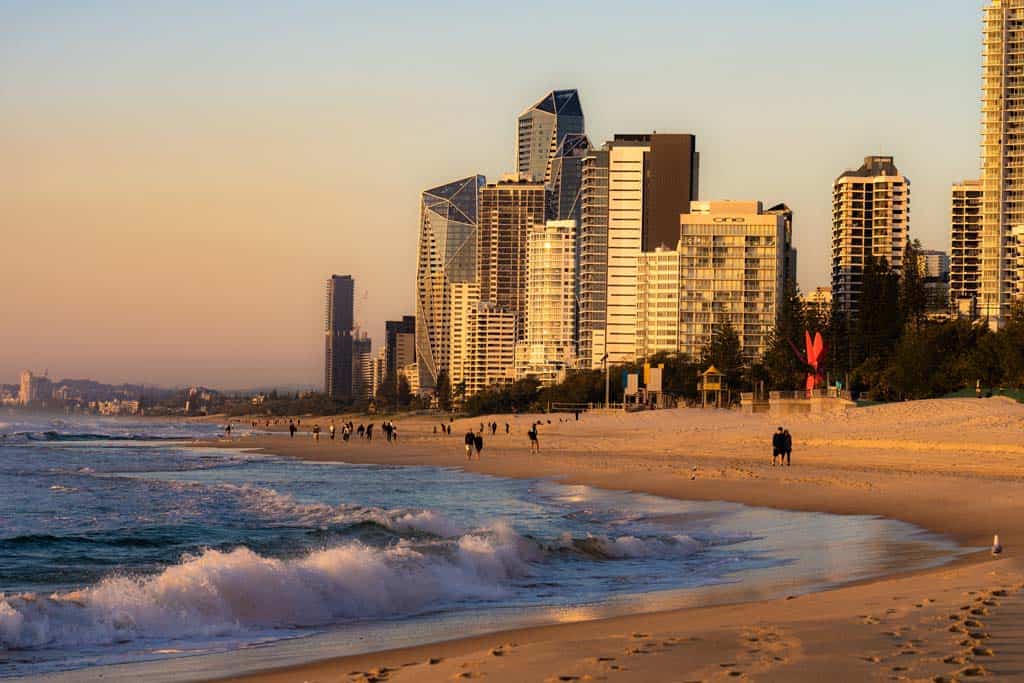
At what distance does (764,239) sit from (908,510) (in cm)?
15937

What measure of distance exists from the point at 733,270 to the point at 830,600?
175 meters

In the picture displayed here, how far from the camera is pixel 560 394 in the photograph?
161 meters

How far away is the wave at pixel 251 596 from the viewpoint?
14227 millimetres

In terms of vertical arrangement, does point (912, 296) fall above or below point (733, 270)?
below

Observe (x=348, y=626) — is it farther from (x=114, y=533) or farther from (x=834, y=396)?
(x=834, y=396)

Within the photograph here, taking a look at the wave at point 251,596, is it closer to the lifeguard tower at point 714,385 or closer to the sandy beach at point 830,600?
the sandy beach at point 830,600

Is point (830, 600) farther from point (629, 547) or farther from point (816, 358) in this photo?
point (816, 358)

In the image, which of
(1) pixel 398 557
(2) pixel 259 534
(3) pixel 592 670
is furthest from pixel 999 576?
(2) pixel 259 534

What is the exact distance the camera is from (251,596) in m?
15.7

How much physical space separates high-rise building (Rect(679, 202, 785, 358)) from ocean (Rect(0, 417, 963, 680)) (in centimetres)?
15090

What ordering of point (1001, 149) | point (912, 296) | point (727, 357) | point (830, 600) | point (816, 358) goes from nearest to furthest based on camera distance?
point (830, 600) < point (816, 358) < point (912, 296) < point (727, 357) < point (1001, 149)

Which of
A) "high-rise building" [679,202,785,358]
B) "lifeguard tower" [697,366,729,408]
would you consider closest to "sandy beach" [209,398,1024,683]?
"lifeguard tower" [697,366,729,408]

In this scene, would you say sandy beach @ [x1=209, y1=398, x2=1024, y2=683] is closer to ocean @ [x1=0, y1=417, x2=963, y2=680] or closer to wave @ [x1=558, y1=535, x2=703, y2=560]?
ocean @ [x1=0, y1=417, x2=963, y2=680]

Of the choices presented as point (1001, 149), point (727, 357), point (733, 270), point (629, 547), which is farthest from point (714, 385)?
point (629, 547)
